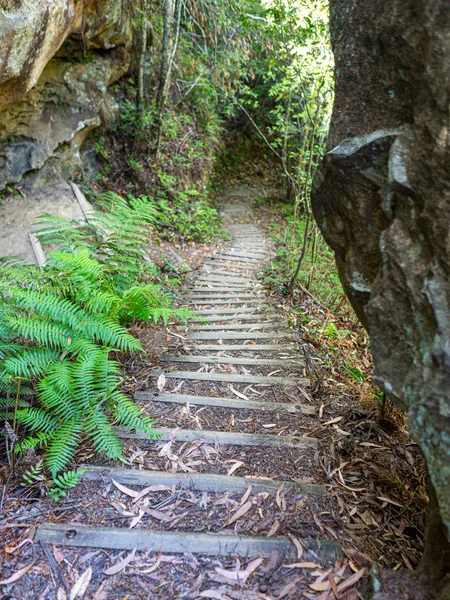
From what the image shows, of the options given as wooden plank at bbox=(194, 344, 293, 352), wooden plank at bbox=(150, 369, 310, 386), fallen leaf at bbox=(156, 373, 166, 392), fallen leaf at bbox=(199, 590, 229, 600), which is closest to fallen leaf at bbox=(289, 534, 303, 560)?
fallen leaf at bbox=(199, 590, 229, 600)

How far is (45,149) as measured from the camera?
6.97 metres

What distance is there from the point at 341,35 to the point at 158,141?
7.23m

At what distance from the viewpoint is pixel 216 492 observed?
2193 mm

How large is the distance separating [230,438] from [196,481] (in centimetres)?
42

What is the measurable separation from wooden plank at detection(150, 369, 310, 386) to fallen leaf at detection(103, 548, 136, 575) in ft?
5.24

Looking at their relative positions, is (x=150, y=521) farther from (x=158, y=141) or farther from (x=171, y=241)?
(x=158, y=141)

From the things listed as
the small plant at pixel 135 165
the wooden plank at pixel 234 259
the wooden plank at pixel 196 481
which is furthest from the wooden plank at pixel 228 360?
the small plant at pixel 135 165

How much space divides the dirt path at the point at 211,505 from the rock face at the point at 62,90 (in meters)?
4.71

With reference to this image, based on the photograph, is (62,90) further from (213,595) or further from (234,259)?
(213,595)

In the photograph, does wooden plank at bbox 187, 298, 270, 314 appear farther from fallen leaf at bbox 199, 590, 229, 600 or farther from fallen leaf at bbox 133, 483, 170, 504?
fallen leaf at bbox 199, 590, 229, 600

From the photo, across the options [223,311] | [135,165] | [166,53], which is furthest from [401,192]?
[166,53]

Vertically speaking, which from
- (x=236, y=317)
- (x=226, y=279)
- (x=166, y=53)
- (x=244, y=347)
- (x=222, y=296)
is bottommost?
(x=226, y=279)

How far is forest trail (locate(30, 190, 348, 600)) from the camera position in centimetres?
176

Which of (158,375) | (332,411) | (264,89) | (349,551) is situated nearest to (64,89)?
(158,375)
